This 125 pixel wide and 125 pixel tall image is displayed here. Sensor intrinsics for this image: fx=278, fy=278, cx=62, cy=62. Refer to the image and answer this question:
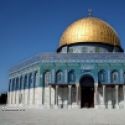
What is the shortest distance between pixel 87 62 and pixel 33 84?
698 cm

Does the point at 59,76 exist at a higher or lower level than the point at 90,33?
lower

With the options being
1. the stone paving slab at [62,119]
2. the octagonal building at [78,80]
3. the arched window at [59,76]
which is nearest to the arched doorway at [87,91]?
the octagonal building at [78,80]

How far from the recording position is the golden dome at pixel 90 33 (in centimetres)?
3372

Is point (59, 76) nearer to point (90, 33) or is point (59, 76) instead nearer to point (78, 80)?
point (78, 80)

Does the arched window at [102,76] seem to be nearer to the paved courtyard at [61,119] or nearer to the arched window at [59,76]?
the arched window at [59,76]

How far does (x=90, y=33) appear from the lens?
111 feet

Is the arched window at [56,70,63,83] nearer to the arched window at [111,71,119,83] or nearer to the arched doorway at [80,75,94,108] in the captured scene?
the arched doorway at [80,75,94,108]

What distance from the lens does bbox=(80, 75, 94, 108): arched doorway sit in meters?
30.2

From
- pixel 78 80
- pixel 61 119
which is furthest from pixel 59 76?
pixel 61 119

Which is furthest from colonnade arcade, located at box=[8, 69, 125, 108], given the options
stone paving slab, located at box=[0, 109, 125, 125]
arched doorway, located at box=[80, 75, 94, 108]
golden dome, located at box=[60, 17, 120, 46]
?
stone paving slab, located at box=[0, 109, 125, 125]

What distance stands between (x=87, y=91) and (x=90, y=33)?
7544mm

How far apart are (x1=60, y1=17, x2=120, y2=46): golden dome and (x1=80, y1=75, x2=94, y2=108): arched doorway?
17.8ft

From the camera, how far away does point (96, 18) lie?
121 ft

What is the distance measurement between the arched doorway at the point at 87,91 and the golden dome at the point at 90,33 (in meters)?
5.42
